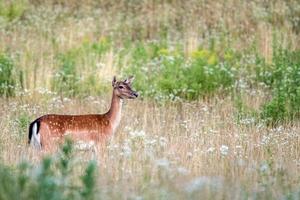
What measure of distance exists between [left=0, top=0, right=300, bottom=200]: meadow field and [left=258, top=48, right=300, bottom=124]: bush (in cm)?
3

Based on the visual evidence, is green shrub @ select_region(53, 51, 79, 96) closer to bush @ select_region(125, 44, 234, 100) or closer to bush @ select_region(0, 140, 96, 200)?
bush @ select_region(125, 44, 234, 100)

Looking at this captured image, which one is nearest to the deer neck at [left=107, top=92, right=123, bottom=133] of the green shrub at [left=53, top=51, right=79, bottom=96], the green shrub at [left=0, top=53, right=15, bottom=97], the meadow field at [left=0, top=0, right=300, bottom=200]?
the meadow field at [left=0, top=0, right=300, bottom=200]

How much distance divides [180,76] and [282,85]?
1.90 metres

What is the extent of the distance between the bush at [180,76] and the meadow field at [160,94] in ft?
0.08

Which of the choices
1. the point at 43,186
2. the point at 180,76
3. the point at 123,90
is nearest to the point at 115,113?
the point at 123,90

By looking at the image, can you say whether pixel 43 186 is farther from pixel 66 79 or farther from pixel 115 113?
pixel 66 79

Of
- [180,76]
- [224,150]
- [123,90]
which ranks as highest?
[123,90]

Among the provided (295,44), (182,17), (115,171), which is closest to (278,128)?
(115,171)

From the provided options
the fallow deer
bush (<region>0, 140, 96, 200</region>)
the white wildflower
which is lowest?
the white wildflower

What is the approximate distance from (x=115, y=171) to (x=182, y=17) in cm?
1324

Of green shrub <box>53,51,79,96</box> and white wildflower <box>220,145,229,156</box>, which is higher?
green shrub <box>53,51,79,96</box>

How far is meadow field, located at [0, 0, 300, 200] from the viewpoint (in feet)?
28.4

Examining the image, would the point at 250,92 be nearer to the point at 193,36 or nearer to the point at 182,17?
the point at 193,36

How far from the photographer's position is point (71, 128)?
38.5 ft
